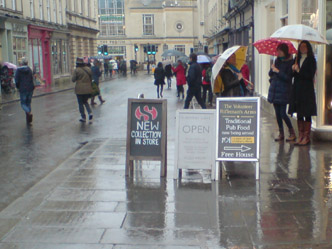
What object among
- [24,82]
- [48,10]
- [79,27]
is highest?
[48,10]

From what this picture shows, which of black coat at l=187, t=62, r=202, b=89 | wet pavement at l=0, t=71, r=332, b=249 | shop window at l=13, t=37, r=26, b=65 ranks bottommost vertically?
wet pavement at l=0, t=71, r=332, b=249

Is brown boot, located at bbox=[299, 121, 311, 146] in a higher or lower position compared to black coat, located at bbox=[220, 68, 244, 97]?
lower

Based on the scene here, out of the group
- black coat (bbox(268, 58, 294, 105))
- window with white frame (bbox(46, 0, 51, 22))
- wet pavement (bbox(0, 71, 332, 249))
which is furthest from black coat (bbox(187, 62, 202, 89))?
window with white frame (bbox(46, 0, 51, 22))

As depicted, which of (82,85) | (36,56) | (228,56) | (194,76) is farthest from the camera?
(36,56)

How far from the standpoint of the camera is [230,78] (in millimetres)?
8883

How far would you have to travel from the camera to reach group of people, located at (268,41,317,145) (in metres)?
9.15

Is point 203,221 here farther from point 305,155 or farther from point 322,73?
point 322,73

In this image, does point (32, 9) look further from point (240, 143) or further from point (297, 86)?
point (240, 143)

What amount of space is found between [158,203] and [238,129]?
5.48 feet

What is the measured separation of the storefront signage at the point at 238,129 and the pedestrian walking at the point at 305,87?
2565 mm

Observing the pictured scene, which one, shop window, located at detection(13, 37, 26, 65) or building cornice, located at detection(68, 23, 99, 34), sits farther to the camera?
building cornice, located at detection(68, 23, 99, 34)

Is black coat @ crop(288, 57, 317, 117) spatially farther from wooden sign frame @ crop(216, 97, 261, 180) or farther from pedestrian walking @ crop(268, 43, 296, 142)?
wooden sign frame @ crop(216, 97, 261, 180)

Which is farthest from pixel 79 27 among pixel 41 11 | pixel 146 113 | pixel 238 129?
pixel 238 129

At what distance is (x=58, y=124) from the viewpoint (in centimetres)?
1452
